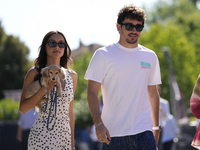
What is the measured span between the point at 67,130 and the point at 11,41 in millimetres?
57297

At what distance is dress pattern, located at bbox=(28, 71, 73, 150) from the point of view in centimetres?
450

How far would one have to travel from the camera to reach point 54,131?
15.0ft

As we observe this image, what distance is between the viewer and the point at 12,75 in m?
58.0

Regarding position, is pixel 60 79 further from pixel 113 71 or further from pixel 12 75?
pixel 12 75

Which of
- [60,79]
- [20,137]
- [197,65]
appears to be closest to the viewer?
[60,79]

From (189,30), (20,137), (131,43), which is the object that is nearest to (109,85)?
(131,43)

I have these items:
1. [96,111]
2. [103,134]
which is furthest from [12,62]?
[103,134]

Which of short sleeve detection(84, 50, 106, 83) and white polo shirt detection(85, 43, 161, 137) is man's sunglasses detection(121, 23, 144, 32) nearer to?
white polo shirt detection(85, 43, 161, 137)

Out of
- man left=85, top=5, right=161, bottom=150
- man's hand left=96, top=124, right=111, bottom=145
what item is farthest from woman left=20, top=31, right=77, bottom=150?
man's hand left=96, top=124, right=111, bottom=145

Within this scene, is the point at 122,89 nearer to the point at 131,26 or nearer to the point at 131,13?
the point at 131,26

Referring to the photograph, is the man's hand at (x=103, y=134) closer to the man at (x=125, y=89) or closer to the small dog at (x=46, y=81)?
the man at (x=125, y=89)

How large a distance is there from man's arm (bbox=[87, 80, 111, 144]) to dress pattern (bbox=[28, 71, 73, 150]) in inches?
19.0

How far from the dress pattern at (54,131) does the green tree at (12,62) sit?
5386cm

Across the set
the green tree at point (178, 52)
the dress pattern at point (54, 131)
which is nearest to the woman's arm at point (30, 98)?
the dress pattern at point (54, 131)
